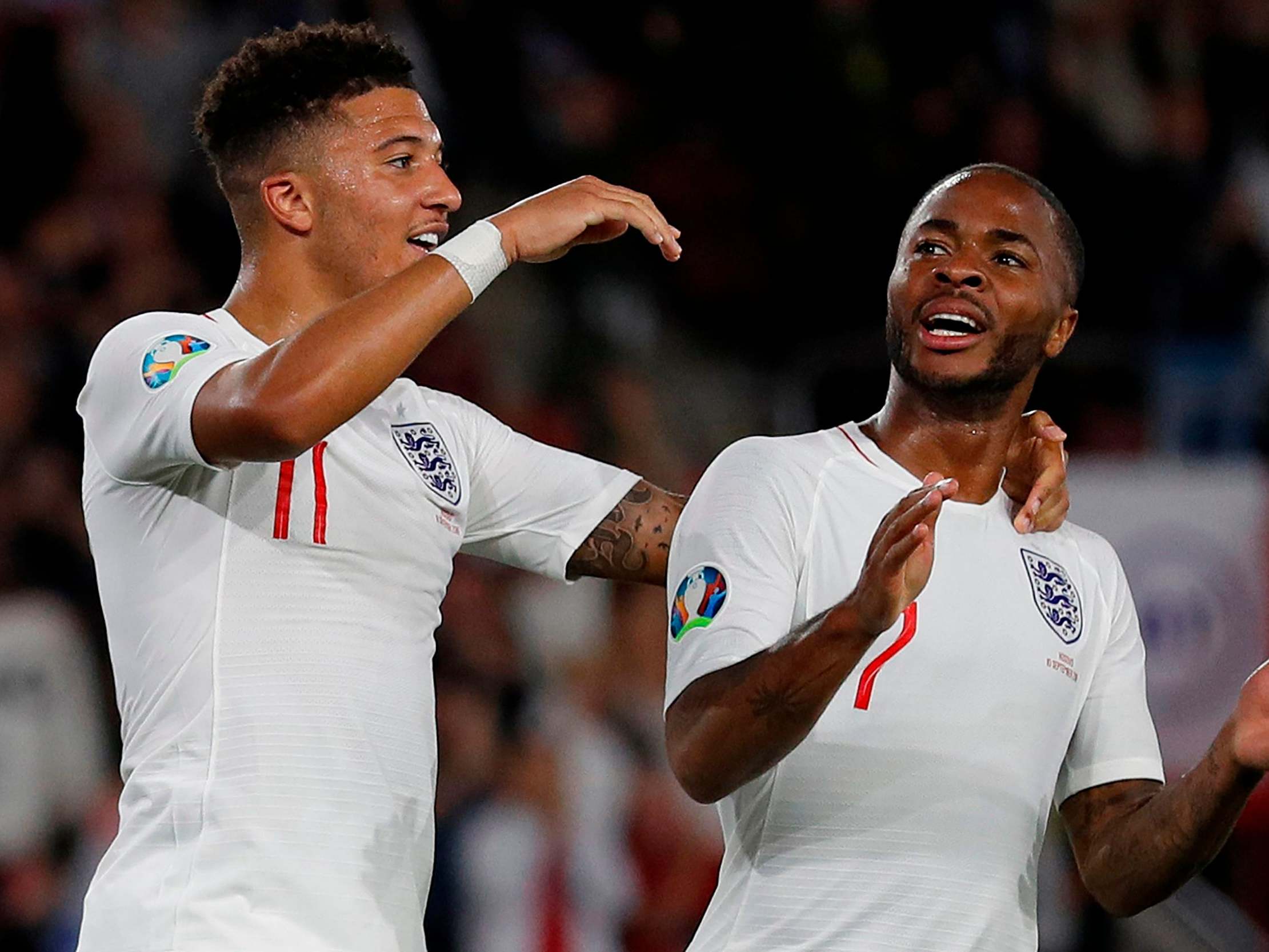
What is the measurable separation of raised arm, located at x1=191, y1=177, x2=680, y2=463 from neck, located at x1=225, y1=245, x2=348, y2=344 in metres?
0.43

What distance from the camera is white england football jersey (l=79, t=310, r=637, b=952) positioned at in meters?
3.35

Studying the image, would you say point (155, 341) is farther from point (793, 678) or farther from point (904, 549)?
point (904, 549)

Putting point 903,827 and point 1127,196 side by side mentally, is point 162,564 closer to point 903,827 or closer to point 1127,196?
point 903,827

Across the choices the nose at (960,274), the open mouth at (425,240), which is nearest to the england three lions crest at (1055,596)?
the nose at (960,274)

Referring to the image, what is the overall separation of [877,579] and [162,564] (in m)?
1.27

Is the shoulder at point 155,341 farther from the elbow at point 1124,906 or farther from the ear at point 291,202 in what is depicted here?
the elbow at point 1124,906

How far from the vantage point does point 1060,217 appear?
4.00 m

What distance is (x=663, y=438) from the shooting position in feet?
27.3

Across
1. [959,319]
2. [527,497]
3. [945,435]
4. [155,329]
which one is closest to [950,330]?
[959,319]

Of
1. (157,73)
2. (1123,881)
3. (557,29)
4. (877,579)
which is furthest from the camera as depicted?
(557,29)

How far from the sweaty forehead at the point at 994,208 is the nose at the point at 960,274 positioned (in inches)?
3.0

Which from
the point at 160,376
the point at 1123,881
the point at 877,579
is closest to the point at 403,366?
the point at 160,376

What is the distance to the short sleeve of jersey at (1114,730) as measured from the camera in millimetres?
3812

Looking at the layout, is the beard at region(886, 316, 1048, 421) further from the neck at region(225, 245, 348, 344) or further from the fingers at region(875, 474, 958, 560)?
the neck at region(225, 245, 348, 344)
